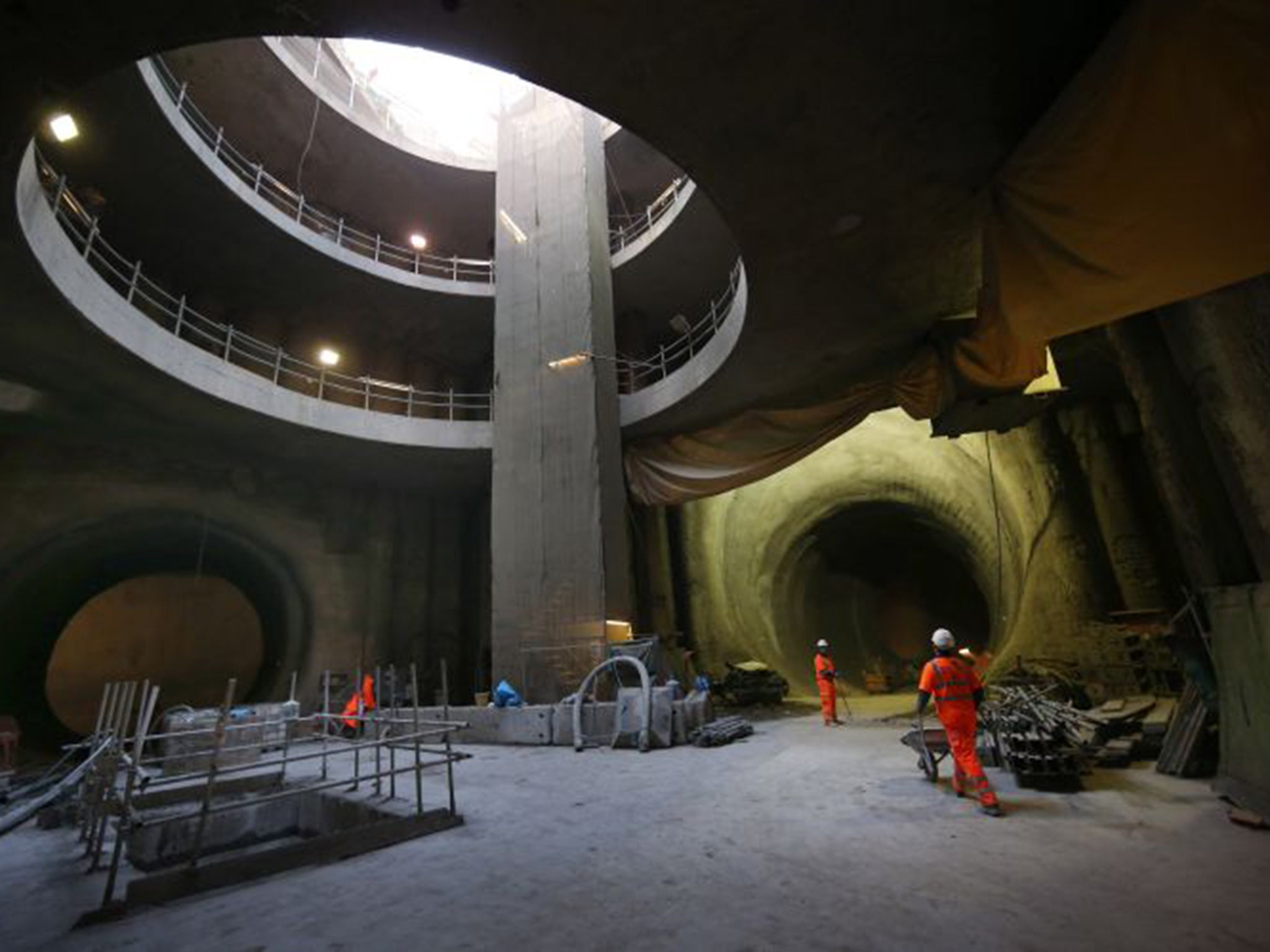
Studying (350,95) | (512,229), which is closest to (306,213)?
(350,95)

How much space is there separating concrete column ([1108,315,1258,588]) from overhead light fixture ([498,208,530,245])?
36.9ft

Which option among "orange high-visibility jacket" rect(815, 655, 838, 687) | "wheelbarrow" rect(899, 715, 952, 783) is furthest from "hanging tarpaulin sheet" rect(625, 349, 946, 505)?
"wheelbarrow" rect(899, 715, 952, 783)

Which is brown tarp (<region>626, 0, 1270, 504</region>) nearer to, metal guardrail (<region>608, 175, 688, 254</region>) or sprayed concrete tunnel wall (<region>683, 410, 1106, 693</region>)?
sprayed concrete tunnel wall (<region>683, 410, 1106, 693</region>)

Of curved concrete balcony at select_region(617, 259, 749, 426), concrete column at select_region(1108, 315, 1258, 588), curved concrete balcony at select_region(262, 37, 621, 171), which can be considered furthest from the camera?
curved concrete balcony at select_region(262, 37, 621, 171)

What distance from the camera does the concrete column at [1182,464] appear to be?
4672mm

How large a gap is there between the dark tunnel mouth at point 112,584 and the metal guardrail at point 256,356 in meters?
3.59

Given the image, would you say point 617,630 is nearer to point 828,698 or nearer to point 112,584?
point 828,698

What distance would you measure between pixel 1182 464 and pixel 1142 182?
102 inches

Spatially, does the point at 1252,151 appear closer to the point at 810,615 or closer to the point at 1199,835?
the point at 1199,835

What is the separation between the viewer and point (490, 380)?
16.4m

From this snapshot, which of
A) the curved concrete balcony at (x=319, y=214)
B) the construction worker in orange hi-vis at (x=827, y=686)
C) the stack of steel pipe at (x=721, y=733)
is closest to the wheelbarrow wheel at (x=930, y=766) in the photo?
the stack of steel pipe at (x=721, y=733)

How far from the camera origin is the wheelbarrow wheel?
16.0ft

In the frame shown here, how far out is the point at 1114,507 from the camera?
9242mm

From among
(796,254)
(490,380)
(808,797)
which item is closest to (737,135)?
(796,254)
